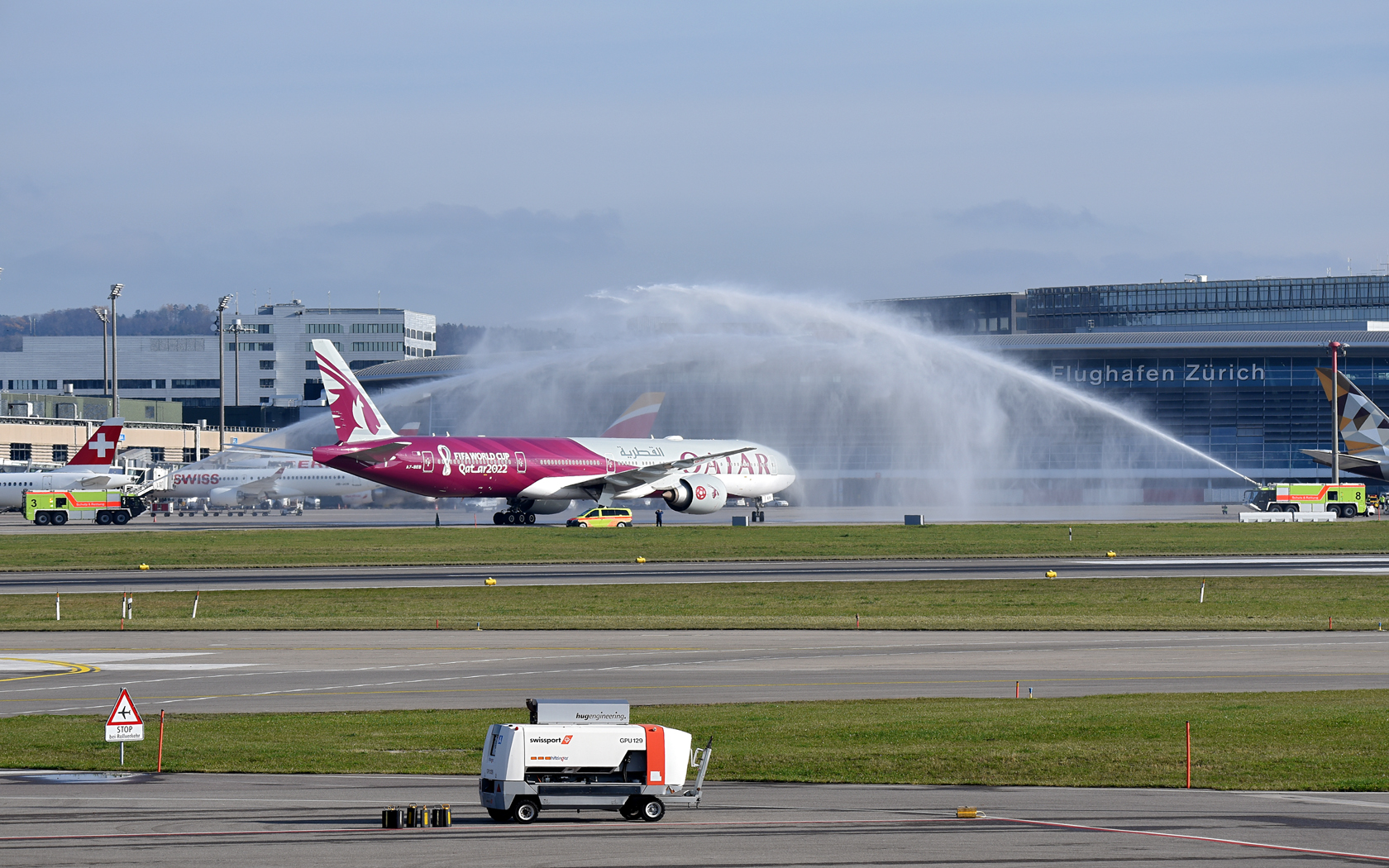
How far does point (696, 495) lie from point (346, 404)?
2551 cm

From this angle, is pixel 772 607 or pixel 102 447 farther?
pixel 102 447

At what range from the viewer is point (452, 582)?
5750cm

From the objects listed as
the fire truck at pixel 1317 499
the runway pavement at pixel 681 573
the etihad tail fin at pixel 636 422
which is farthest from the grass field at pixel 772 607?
the fire truck at pixel 1317 499

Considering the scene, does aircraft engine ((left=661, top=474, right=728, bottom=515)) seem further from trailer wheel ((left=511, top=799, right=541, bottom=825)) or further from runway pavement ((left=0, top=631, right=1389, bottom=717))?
trailer wheel ((left=511, top=799, right=541, bottom=825))

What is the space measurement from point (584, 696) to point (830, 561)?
134ft

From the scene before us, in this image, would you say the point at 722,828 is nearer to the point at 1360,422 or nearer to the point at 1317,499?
the point at 1317,499

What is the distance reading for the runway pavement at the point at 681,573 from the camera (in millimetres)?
57688

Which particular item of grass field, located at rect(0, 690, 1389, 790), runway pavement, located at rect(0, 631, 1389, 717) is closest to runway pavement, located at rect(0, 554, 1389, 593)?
runway pavement, located at rect(0, 631, 1389, 717)

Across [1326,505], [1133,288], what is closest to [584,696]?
[1326,505]

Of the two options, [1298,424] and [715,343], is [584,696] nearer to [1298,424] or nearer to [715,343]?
[715,343]

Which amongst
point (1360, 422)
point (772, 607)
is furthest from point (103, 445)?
point (1360, 422)

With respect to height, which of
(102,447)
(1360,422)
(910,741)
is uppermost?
(1360,422)

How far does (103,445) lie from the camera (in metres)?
110

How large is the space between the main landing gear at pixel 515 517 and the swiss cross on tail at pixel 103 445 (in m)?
36.5
